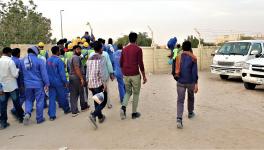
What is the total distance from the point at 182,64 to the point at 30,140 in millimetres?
3419

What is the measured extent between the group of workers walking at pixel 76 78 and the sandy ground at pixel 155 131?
32cm

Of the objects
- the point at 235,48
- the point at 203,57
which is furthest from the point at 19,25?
the point at 235,48

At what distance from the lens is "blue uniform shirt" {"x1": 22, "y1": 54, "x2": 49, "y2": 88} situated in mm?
7922

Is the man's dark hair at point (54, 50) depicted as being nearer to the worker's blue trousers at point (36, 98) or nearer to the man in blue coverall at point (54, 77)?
the man in blue coverall at point (54, 77)

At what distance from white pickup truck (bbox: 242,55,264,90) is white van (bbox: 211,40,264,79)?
194cm

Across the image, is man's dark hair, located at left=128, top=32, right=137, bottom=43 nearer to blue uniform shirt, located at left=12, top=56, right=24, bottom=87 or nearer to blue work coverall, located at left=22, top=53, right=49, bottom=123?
blue work coverall, located at left=22, top=53, right=49, bottom=123

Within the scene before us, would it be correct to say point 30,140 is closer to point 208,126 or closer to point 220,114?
point 208,126

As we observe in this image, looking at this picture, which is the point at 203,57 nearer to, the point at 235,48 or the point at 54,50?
the point at 235,48

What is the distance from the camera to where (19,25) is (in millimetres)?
28969

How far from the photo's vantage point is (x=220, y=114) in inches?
320

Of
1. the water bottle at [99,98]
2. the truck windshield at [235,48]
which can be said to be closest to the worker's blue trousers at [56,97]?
the water bottle at [99,98]

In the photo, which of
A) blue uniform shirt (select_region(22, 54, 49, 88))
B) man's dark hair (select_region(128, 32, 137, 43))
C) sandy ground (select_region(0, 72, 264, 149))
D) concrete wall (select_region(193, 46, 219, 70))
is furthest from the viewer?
concrete wall (select_region(193, 46, 219, 70))

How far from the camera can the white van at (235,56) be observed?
47.6 feet

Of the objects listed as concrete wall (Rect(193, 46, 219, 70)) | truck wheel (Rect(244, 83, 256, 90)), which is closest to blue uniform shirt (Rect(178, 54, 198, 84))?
truck wheel (Rect(244, 83, 256, 90))
